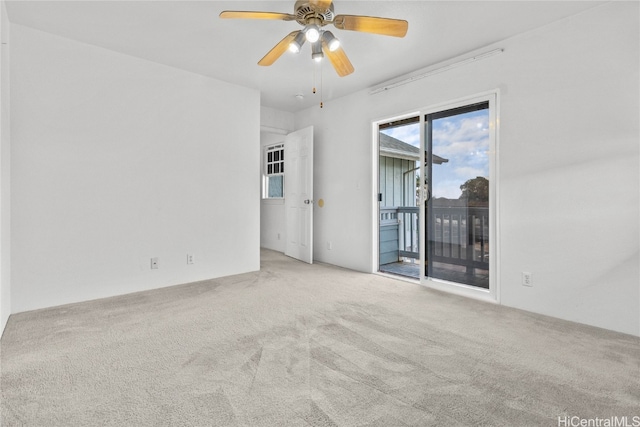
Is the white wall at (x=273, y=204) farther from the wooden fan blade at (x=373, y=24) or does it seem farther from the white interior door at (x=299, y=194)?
the wooden fan blade at (x=373, y=24)

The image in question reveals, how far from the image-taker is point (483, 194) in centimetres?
321

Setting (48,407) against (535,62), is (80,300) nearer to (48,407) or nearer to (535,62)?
(48,407)

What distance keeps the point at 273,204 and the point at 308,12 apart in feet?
14.8

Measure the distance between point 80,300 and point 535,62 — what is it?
484 cm

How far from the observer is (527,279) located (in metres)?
2.86

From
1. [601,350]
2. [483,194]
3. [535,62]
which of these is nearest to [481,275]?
[483,194]

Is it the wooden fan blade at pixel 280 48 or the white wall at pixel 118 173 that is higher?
the wooden fan blade at pixel 280 48

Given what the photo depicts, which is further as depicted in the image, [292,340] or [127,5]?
→ [127,5]

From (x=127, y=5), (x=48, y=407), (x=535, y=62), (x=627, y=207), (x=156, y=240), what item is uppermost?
(x=127, y=5)

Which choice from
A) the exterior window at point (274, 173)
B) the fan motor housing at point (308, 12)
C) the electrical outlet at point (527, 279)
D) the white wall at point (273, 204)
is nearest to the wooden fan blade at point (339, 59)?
the fan motor housing at point (308, 12)

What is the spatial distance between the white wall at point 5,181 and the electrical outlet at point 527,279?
4.29 m

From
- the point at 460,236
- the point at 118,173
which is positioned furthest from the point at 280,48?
the point at 460,236

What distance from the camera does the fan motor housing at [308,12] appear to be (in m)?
2.11

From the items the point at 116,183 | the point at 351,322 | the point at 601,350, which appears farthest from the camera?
the point at 116,183
